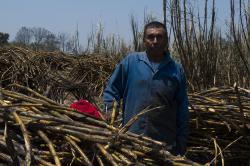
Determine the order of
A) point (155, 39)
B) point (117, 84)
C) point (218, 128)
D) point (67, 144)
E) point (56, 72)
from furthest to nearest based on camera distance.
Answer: point (56, 72) < point (218, 128) < point (117, 84) < point (155, 39) < point (67, 144)

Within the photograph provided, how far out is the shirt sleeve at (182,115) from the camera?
370 centimetres

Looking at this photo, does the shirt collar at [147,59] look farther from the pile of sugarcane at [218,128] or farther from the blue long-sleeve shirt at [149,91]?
the pile of sugarcane at [218,128]

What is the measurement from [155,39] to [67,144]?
164cm

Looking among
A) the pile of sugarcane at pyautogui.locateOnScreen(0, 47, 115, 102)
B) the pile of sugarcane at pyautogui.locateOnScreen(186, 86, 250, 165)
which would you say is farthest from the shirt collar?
the pile of sugarcane at pyautogui.locateOnScreen(0, 47, 115, 102)

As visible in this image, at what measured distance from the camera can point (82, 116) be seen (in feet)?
7.51

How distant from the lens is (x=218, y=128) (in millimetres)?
4516

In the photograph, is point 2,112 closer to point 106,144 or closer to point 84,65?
point 106,144

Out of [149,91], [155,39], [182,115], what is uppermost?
[155,39]

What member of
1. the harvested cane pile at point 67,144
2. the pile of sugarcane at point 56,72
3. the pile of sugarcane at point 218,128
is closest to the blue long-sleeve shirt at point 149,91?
the pile of sugarcane at point 218,128

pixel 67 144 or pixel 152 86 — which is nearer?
pixel 67 144

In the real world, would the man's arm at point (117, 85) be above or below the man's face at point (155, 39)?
below

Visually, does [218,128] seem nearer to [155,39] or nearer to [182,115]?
[182,115]

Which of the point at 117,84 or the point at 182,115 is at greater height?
the point at 117,84

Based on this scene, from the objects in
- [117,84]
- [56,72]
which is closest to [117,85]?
[117,84]
